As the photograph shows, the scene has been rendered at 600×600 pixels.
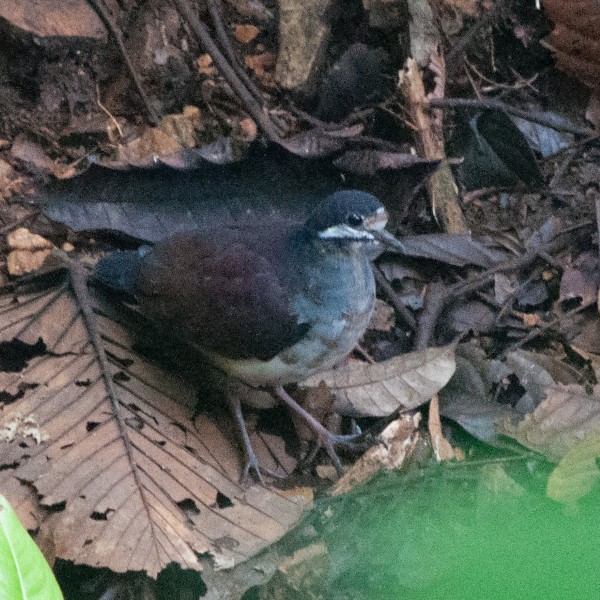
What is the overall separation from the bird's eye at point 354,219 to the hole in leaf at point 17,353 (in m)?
1.28

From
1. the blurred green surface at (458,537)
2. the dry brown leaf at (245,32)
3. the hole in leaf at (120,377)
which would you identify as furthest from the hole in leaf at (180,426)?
the dry brown leaf at (245,32)

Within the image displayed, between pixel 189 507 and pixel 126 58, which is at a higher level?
pixel 126 58

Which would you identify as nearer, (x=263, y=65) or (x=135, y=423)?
(x=135, y=423)

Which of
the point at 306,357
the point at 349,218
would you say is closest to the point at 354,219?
Answer: the point at 349,218

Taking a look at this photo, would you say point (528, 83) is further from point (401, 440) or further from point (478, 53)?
point (401, 440)

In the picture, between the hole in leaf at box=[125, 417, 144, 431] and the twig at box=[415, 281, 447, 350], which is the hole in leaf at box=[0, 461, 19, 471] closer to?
the hole in leaf at box=[125, 417, 144, 431]

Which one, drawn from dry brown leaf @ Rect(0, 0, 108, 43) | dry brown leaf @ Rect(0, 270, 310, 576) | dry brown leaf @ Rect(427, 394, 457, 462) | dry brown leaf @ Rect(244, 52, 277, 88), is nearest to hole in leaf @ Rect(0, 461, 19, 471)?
dry brown leaf @ Rect(0, 270, 310, 576)

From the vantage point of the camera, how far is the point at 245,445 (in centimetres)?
342

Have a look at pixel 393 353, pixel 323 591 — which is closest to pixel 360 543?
pixel 323 591

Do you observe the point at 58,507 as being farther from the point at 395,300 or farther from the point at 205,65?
the point at 205,65

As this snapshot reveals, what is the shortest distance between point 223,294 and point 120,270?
0.52m

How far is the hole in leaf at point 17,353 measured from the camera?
11.5 feet

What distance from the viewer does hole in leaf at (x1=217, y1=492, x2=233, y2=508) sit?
10.0ft

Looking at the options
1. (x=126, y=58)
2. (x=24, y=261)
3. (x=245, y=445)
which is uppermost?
(x=126, y=58)
